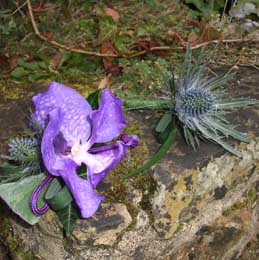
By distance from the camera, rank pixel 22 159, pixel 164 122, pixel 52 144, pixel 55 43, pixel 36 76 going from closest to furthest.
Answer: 1. pixel 52 144
2. pixel 22 159
3. pixel 164 122
4. pixel 36 76
5. pixel 55 43

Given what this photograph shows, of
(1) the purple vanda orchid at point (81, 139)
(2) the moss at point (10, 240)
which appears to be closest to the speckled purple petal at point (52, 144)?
(1) the purple vanda orchid at point (81, 139)

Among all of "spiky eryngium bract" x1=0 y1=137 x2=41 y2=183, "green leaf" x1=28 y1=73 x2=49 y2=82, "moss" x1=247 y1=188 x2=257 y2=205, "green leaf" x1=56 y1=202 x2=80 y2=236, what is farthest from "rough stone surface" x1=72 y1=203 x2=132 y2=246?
"green leaf" x1=28 y1=73 x2=49 y2=82

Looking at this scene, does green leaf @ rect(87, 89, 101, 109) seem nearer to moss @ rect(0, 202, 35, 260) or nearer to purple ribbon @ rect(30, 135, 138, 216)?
purple ribbon @ rect(30, 135, 138, 216)

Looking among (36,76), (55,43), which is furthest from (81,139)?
(55,43)

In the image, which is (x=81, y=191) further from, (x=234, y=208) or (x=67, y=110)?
(x=234, y=208)

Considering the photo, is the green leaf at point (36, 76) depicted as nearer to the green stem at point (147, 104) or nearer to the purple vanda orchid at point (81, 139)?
the green stem at point (147, 104)

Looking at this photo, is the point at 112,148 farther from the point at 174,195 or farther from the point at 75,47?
the point at 75,47
